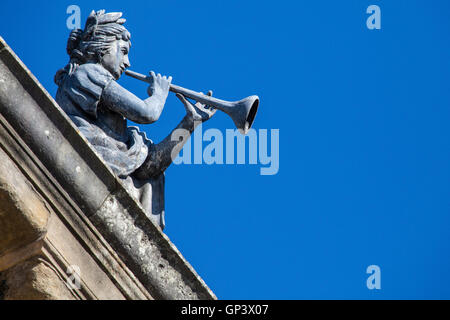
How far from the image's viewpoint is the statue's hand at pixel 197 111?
8719 millimetres

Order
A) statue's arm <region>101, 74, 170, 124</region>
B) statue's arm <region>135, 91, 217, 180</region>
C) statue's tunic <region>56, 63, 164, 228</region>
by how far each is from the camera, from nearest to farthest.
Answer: statue's tunic <region>56, 63, 164, 228</region>
statue's arm <region>101, 74, 170, 124</region>
statue's arm <region>135, 91, 217, 180</region>

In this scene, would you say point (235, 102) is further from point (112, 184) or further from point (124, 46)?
point (112, 184)

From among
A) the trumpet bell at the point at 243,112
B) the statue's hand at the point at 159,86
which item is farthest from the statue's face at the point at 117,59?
the trumpet bell at the point at 243,112

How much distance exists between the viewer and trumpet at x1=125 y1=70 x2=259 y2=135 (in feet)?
29.0

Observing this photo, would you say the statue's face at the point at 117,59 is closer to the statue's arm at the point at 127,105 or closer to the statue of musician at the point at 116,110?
the statue of musician at the point at 116,110

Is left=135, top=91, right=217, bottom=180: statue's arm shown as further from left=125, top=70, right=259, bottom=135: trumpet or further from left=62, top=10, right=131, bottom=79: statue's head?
left=62, top=10, right=131, bottom=79: statue's head

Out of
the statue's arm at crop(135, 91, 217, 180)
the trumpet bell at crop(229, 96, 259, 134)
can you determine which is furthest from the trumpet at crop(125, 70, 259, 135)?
the statue's arm at crop(135, 91, 217, 180)

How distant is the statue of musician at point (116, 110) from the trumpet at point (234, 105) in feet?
0.21

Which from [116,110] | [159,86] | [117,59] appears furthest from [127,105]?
[117,59]

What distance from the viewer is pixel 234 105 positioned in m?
9.03

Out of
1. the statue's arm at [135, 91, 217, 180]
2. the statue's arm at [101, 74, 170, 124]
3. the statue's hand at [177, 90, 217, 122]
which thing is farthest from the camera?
the statue's hand at [177, 90, 217, 122]

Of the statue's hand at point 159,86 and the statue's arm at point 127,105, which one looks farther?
the statue's hand at point 159,86
